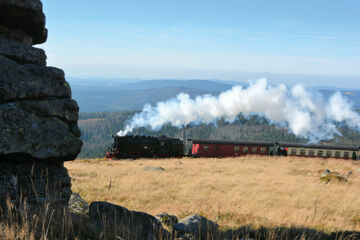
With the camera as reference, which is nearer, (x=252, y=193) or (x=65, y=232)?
(x=65, y=232)

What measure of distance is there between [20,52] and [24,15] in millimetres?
1219

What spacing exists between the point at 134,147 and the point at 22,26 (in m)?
36.8

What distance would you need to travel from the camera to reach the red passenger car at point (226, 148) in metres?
49.3

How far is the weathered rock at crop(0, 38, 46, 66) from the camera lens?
7.39 metres

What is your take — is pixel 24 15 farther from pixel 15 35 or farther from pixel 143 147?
pixel 143 147

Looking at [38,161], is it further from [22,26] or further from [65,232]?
[22,26]

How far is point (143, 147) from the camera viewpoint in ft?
147

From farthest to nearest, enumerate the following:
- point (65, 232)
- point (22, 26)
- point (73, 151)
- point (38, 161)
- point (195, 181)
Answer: point (195, 181) < point (22, 26) < point (73, 151) < point (38, 161) < point (65, 232)

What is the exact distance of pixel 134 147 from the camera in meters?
44.4

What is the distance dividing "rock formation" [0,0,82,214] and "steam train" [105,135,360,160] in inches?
1462

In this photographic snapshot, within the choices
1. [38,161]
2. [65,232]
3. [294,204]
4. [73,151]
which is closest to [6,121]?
[38,161]

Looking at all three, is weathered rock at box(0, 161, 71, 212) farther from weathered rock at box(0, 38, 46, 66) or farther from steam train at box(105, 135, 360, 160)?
steam train at box(105, 135, 360, 160)

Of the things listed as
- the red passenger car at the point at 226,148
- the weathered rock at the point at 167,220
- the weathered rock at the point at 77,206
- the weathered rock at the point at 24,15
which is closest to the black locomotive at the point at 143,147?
the red passenger car at the point at 226,148

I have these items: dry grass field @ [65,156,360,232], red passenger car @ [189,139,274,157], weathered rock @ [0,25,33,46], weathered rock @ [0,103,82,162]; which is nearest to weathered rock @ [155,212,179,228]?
dry grass field @ [65,156,360,232]
